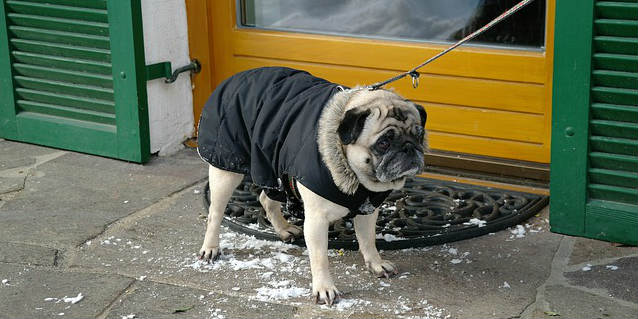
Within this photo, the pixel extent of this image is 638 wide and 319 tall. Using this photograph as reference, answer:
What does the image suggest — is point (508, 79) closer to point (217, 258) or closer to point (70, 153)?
point (217, 258)

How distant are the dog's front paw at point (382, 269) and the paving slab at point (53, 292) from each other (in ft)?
3.63

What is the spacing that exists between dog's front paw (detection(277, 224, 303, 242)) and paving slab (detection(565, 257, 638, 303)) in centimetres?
132

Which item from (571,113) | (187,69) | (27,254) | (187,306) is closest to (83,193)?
(27,254)

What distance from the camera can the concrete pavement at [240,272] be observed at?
3.96 meters

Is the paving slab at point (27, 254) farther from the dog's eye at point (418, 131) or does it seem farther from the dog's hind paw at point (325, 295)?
the dog's eye at point (418, 131)

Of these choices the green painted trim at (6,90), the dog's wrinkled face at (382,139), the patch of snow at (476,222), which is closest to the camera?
the dog's wrinkled face at (382,139)

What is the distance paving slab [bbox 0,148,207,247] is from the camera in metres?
4.88

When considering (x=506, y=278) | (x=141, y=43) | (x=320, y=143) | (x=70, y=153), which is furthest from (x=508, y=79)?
(x=70, y=153)

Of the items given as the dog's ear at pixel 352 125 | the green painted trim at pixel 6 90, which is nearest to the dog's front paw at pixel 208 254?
the dog's ear at pixel 352 125

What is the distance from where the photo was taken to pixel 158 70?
576 cm

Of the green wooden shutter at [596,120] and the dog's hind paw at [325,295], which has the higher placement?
the green wooden shutter at [596,120]

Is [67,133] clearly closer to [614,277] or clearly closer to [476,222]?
[476,222]

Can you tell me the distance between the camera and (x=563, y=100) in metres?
4.47

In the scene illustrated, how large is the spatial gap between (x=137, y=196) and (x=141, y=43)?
37.2 inches
